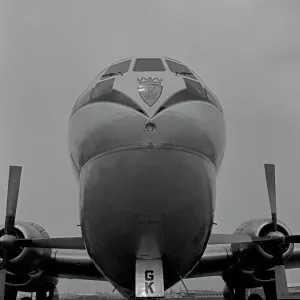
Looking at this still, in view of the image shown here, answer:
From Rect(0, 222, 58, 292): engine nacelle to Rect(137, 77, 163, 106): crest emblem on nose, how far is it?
5347 millimetres

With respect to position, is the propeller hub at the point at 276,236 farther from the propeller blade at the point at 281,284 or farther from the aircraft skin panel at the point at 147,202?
the aircraft skin panel at the point at 147,202

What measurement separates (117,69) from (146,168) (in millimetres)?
2045

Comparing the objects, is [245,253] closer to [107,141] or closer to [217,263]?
[217,263]

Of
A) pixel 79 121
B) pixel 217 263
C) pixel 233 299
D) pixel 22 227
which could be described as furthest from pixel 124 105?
pixel 233 299

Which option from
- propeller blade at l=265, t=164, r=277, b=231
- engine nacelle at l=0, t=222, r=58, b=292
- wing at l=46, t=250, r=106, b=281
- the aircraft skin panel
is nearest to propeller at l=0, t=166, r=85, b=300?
engine nacelle at l=0, t=222, r=58, b=292

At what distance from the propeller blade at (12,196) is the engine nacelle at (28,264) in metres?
0.56

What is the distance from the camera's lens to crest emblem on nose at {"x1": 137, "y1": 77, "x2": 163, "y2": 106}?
5.28 metres

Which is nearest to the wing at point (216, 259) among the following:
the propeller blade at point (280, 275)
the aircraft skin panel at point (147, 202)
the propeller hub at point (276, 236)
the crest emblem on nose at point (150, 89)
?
the propeller hub at point (276, 236)

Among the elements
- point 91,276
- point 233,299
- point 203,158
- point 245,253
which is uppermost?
point 203,158

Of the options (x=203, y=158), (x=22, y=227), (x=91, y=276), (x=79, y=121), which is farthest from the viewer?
(x=91, y=276)

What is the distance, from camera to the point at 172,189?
5121mm

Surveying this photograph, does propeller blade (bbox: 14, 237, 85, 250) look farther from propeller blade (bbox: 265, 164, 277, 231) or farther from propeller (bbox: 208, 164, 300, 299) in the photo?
propeller blade (bbox: 265, 164, 277, 231)

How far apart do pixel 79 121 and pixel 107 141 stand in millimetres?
897

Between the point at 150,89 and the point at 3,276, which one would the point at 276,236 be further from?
the point at 3,276
